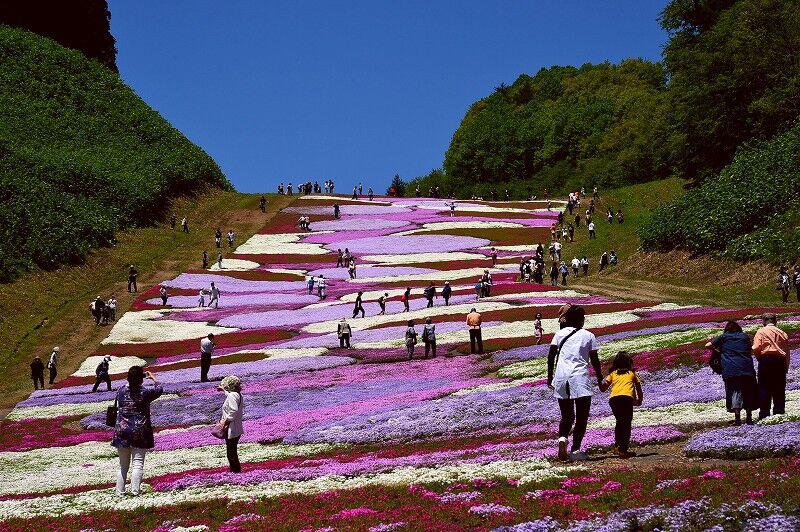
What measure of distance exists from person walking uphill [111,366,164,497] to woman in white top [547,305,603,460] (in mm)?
8167

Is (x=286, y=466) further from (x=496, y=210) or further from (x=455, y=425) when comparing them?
(x=496, y=210)

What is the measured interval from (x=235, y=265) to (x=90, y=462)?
2536 inches

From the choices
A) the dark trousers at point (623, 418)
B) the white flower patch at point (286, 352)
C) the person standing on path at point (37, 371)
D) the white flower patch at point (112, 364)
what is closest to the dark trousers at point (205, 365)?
the white flower patch at point (286, 352)

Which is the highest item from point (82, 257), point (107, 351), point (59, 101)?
point (59, 101)

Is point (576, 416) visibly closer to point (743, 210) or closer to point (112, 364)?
point (112, 364)

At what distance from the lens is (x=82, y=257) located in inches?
3548

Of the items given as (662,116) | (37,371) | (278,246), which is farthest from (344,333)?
(662,116)

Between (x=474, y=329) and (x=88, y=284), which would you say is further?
(x=88, y=284)

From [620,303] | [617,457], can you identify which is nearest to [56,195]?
[620,303]

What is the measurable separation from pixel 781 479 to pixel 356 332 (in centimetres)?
4720

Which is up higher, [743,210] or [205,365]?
[743,210]

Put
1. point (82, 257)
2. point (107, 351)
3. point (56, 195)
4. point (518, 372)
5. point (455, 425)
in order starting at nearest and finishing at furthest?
point (455, 425)
point (518, 372)
point (107, 351)
point (82, 257)
point (56, 195)

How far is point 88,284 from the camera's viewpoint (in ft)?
277

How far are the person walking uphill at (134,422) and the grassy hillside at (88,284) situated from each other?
31.3 metres
